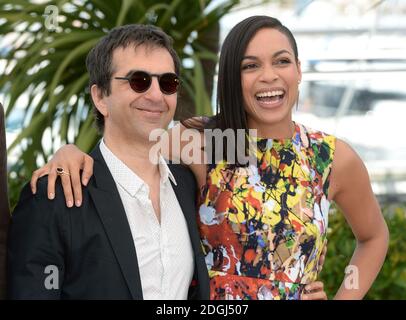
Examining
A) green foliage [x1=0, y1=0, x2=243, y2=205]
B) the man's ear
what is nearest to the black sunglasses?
the man's ear

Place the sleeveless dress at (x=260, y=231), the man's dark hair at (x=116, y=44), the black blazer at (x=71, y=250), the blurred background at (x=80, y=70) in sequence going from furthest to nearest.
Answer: the blurred background at (x=80, y=70)
the sleeveless dress at (x=260, y=231)
the man's dark hair at (x=116, y=44)
the black blazer at (x=71, y=250)

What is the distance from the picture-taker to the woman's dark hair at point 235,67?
222 cm

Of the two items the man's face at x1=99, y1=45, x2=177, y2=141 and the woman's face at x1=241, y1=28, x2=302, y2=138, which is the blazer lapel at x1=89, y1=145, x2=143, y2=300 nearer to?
the man's face at x1=99, y1=45, x2=177, y2=141

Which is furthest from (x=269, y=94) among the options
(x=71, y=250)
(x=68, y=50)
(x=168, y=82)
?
(x=68, y=50)

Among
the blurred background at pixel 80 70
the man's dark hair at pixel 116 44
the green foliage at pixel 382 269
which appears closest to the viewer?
the man's dark hair at pixel 116 44

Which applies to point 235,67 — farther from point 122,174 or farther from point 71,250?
point 71,250

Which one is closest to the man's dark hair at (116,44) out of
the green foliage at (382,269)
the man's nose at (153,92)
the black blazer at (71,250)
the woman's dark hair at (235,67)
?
the man's nose at (153,92)

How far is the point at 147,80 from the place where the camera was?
6.44ft

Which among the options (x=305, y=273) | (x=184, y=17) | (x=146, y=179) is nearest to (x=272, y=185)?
(x=305, y=273)

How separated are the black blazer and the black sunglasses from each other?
30 cm

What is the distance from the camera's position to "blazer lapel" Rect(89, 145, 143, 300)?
1.83 metres

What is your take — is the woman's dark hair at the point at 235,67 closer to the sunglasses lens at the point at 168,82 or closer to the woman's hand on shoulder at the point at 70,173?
the sunglasses lens at the point at 168,82

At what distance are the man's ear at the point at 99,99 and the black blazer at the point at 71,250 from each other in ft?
0.87

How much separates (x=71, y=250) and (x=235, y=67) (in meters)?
0.77
